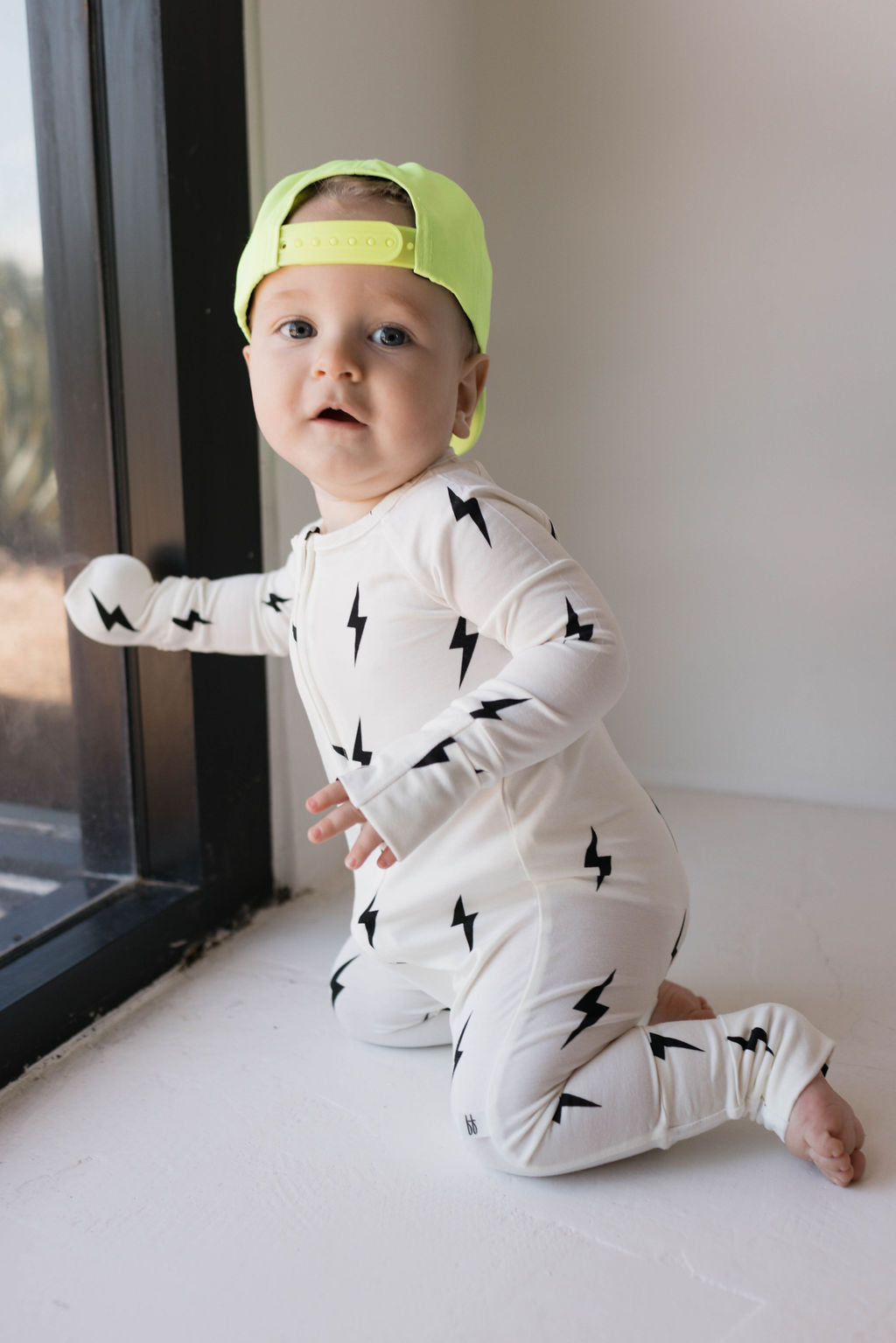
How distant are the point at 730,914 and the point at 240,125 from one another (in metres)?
0.93

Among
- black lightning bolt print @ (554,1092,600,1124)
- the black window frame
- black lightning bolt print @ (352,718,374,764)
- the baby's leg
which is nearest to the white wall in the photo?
the black window frame

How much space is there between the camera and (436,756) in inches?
27.9

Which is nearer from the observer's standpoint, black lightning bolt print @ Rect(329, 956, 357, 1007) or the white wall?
black lightning bolt print @ Rect(329, 956, 357, 1007)

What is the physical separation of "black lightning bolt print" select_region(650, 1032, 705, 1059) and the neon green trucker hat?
1.80 feet

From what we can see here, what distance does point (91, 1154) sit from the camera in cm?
83

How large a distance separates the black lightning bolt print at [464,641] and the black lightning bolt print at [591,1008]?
25 cm

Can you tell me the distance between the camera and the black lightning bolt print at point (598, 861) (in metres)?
0.85

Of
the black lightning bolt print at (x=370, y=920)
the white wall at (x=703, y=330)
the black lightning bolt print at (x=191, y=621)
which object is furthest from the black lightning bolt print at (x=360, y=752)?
the white wall at (x=703, y=330)

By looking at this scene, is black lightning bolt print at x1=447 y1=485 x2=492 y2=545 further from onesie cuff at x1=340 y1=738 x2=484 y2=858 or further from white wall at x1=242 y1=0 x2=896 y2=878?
white wall at x1=242 y1=0 x2=896 y2=878

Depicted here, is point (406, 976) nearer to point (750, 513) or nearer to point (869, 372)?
point (750, 513)

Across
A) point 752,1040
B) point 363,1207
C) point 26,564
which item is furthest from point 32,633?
point 752,1040

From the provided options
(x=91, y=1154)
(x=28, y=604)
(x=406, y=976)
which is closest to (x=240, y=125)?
(x=28, y=604)

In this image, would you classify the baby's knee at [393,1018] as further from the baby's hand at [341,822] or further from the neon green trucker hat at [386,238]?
the neon green trucker hat at [386,238]

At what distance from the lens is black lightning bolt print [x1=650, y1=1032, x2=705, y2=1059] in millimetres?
812
